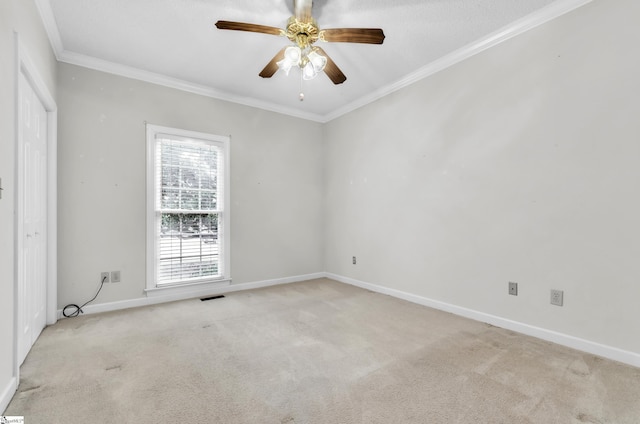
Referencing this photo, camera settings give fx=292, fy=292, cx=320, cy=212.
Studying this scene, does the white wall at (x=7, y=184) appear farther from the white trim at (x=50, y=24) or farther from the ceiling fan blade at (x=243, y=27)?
the ceiling fan blade at (x=243, y=27)

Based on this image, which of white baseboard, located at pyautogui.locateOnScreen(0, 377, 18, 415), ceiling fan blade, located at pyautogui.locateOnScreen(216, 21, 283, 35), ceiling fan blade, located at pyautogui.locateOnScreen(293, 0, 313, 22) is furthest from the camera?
ceiling fan blade, located at pyautogui.locateOnScreen(293, 0, 313, 22)

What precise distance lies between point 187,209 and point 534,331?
3.92 metres

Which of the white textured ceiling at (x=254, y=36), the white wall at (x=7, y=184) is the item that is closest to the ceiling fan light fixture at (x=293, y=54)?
the white textured ceiling at (x=254, y=36)

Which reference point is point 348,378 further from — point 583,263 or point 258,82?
point 258,82

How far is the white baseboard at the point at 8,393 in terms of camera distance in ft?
5.05

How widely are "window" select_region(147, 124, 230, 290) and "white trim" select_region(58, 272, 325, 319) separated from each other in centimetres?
13

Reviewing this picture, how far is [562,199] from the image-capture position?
2.38 m

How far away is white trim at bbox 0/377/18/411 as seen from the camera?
154 cm

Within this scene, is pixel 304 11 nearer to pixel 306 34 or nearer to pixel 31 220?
pixel 306 34

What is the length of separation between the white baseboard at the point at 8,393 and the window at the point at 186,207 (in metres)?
1.81

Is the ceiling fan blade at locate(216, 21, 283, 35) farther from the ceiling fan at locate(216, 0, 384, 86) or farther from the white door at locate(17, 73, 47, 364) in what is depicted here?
the white door at locate(17, 73, 47, 364)

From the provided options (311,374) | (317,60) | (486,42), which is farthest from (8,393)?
(486,42)

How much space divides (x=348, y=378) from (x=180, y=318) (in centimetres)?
199

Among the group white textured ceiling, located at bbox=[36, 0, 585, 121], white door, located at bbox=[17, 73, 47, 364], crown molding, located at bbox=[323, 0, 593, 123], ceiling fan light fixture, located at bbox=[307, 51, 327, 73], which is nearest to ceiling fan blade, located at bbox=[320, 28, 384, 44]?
ceiling fan light fixture, located at bbox=[307, 51, 327, 73]
